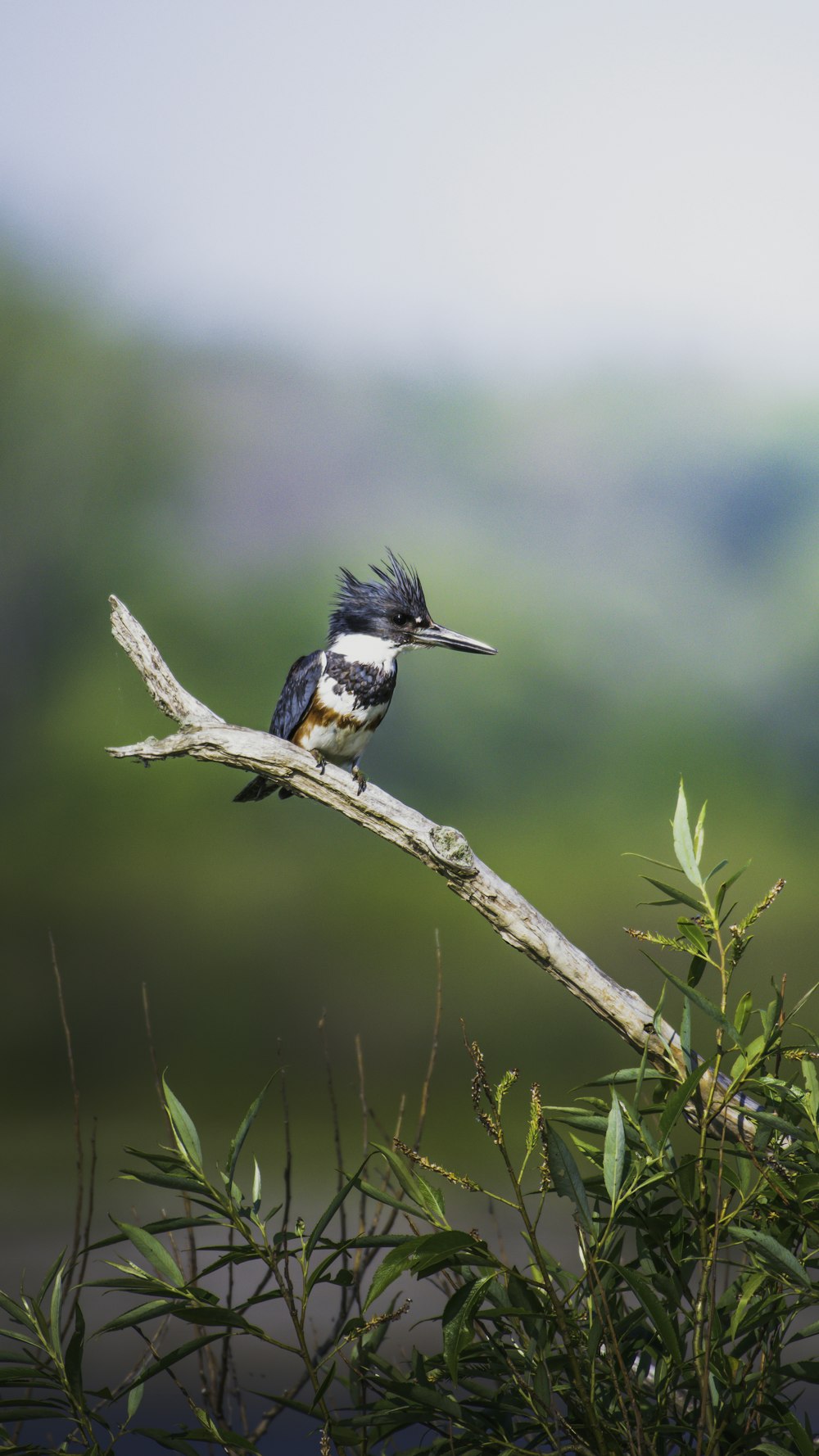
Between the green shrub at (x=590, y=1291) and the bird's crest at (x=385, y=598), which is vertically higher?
the bird's crest at (x=385, y=598)

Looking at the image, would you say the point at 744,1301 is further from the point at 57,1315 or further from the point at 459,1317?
the point at 57,1315

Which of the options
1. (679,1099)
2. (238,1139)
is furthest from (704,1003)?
(238,1139)

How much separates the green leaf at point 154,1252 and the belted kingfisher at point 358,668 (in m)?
1.45

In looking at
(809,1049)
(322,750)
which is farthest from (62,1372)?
(322,750)

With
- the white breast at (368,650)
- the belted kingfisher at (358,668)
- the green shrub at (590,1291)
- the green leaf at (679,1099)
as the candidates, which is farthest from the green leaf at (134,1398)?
the white breast at (368,650)

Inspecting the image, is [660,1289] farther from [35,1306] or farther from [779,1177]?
[35,1306]

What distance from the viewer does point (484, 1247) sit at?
3.60 ft

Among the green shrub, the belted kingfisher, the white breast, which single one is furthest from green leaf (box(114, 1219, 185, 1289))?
the white breast

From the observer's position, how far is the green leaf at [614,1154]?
3.88 ft

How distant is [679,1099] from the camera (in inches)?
48.0

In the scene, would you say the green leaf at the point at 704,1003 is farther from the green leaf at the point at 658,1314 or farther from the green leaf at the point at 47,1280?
the green leaf at the point at 47,1280

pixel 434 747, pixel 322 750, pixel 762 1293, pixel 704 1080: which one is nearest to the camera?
pixel 762 1293

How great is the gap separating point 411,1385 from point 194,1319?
221 mm

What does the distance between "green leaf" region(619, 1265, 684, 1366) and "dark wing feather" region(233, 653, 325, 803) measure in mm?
1645
